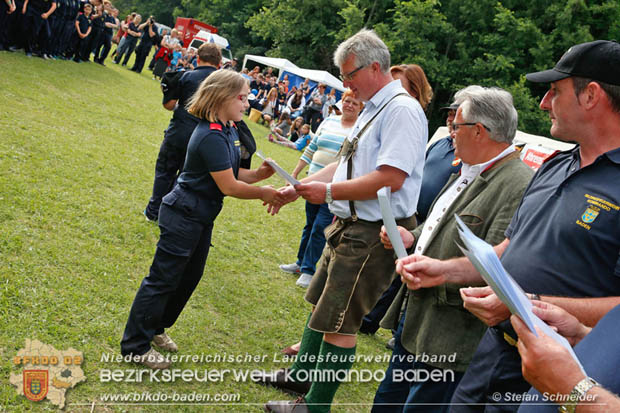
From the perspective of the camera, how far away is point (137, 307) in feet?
11.4

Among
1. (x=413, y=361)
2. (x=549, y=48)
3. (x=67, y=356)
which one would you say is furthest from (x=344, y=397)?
(x=549, y=48)

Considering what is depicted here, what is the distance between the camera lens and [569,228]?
193 cm

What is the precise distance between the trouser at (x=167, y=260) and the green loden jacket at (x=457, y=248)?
5.38 ft

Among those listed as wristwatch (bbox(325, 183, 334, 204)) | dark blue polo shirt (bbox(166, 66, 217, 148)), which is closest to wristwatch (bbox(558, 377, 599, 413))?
wristwatch (bbox(325, 183, 334, 204))

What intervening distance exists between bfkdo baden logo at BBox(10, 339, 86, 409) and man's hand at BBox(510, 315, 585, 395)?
2669 millimetres

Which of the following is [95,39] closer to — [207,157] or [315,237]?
[315,237]

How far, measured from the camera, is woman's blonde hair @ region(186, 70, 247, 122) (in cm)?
346

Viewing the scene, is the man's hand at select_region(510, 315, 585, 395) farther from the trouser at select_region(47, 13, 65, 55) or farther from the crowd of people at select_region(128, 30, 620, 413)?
the trouser at select_region(47, 13, 65, 55)

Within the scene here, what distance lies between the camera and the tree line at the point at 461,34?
26.7 meters

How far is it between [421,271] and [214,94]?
195 centimetres

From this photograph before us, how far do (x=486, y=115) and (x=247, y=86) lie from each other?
5.83ft

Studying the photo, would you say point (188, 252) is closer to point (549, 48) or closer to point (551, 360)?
point (551, 360)

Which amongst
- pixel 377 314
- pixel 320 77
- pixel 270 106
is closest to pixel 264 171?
pixel 377 314

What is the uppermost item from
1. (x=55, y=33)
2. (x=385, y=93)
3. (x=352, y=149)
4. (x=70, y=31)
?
(x=385, y=93)
